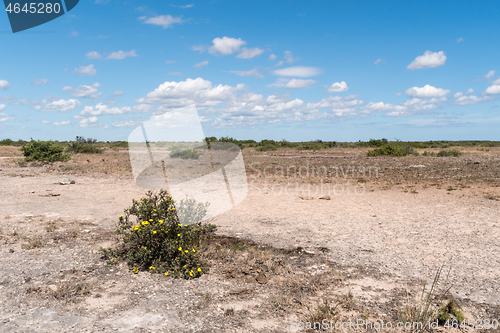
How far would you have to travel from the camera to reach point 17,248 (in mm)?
5520

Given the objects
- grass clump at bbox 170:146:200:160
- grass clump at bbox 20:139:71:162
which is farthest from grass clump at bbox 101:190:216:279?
grass clump at bbox 20:139:71:162

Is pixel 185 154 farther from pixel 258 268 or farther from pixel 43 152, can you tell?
pixel 258 268

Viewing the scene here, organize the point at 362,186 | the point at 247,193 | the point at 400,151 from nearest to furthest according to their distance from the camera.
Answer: the point at 247,193, the point at 362,186, the point at 400,151

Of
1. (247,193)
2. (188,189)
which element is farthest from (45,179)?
(247,193)

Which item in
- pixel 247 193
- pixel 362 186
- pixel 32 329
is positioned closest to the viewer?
pixel 32 329

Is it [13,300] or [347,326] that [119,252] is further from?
[347,326]

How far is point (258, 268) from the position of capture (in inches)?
191

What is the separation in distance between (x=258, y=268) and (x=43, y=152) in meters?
22.6

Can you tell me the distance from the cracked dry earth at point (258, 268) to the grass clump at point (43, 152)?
46.0ft

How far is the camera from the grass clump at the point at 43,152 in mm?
21594

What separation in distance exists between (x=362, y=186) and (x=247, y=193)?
4778 millimetres

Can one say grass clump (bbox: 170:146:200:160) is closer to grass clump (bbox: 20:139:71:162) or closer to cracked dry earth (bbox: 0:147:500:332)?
grass clump (bbox: 20:139:71:162)

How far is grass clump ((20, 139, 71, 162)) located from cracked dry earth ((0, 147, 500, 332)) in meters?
14.0

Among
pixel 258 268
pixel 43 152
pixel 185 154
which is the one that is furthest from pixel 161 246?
pixel 43 152
